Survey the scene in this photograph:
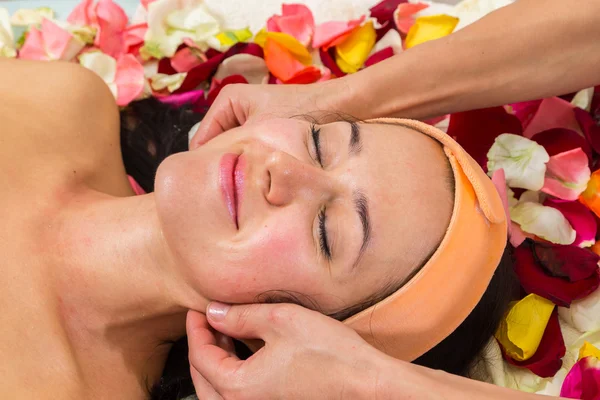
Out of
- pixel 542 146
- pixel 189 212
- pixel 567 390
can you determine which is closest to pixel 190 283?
pixel 189 212

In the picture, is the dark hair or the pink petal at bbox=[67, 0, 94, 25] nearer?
the dark hair

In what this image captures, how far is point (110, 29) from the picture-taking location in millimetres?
1901

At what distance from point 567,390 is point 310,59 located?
3.87 feet

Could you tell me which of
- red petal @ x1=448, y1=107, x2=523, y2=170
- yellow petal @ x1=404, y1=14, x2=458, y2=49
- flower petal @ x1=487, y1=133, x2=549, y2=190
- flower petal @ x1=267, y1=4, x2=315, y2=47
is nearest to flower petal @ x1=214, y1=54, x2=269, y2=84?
flower petal @ x1=267, y1=4, x2=315, y2=47

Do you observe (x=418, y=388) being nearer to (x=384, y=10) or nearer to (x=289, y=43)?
(x=289, y=43)

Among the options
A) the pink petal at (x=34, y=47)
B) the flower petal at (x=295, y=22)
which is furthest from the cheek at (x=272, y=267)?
the pink petal at (x=34, y=47)

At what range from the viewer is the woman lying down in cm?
110

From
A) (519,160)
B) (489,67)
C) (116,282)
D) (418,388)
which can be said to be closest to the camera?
(418,388)

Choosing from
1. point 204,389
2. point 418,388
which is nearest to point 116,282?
point 204,389

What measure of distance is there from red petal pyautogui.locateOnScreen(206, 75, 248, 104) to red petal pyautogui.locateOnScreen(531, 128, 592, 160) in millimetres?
882

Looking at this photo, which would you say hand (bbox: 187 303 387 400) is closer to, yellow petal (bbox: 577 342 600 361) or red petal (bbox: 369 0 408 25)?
yellow petal (bbox: 577 342 600 361)

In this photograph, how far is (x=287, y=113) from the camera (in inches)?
57.8

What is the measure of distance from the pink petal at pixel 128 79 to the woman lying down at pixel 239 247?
0.37 metres

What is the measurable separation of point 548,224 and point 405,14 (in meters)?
0.83
